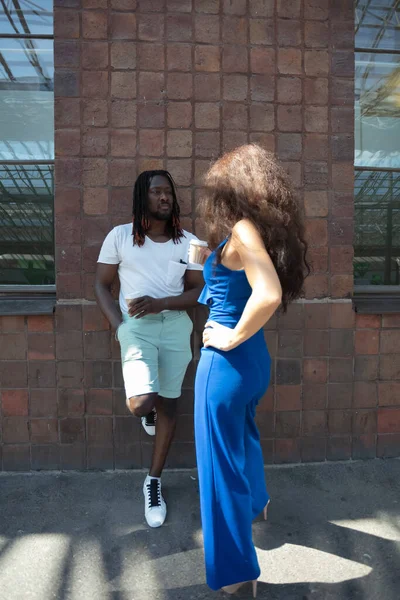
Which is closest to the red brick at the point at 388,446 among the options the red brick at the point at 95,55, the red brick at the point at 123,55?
the red brick at the point at 123,55

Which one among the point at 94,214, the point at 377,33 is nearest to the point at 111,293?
the point at 94,214

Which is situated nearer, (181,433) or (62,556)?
(62,556)

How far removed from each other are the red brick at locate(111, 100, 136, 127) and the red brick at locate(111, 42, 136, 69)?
22 cm

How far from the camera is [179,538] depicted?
276cm

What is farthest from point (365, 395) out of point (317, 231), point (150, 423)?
point (150, 423)

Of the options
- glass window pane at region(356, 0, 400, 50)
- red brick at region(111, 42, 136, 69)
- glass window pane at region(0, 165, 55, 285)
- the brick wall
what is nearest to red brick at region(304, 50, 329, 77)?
the brick wall

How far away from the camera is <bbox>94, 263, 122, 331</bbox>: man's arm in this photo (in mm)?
3066

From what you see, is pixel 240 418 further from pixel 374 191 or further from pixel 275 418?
pixel 374 191

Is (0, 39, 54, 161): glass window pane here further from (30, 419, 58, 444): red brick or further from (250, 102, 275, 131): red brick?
(30, 419, 58, 444): red brick

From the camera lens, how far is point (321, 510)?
303 centimetres

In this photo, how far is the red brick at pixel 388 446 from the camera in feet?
11.9

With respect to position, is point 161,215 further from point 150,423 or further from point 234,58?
point 150,423

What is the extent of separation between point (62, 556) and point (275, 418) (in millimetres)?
1587

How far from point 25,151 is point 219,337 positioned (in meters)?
2.18
